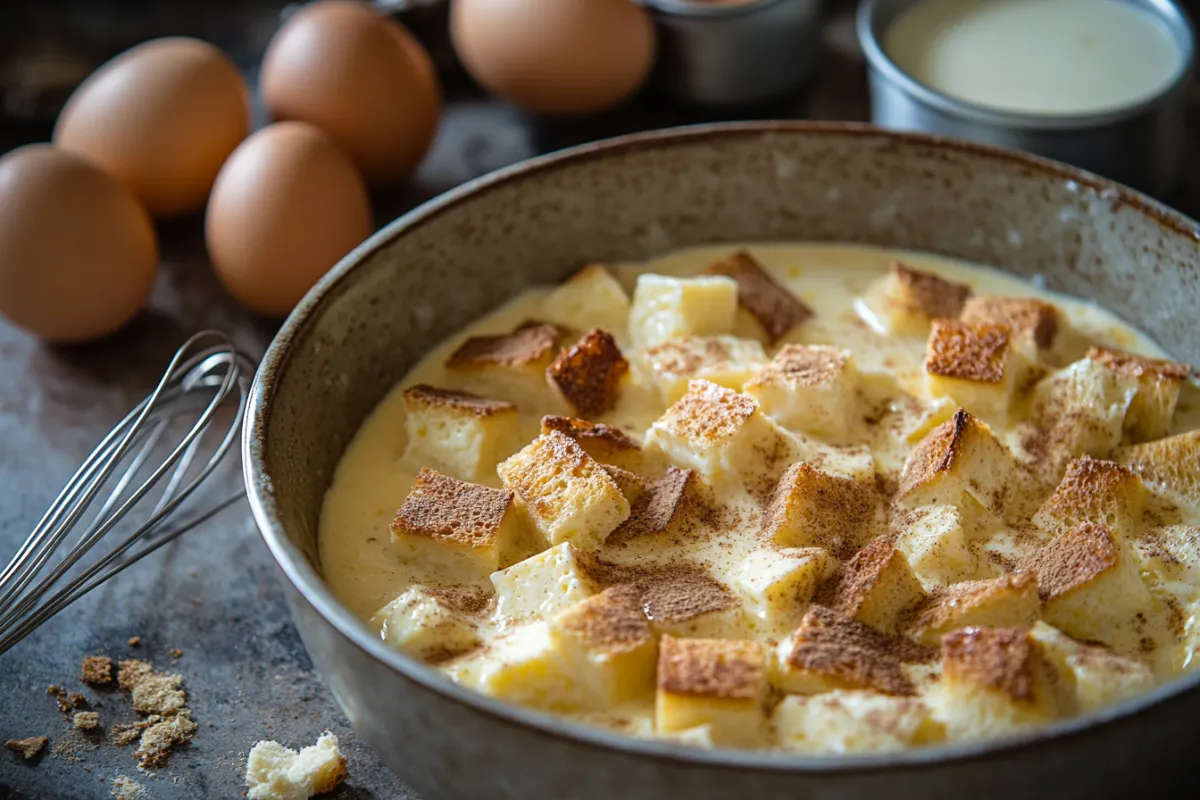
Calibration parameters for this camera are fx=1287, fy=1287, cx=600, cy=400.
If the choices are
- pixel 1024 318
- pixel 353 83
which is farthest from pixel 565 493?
pixel 353 83

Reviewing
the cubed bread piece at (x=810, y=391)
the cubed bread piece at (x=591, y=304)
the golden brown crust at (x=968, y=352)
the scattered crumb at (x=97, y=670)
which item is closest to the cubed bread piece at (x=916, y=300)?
the golden brown crust at (x=968, y=352)

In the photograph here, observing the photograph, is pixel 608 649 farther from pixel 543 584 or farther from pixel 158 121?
pixel 158 121

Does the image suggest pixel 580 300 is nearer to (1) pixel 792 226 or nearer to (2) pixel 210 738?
(1) pixel 792 226

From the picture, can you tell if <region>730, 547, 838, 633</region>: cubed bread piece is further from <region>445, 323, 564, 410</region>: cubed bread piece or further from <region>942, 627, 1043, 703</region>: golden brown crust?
<region>445, 323, 564, 410</region>: cubed bread piece

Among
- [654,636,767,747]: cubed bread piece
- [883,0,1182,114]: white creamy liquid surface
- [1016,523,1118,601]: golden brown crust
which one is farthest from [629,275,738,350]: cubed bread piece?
[883,0,1182,114]: white creamy liquid surface

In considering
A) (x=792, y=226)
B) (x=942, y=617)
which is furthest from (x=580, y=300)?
(x=942, y=617)

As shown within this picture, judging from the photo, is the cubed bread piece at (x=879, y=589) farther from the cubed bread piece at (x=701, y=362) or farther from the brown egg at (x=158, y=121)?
the brown egg at (x=158, y=121)
